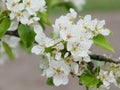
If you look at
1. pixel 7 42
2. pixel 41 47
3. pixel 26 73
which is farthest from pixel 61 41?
pixel 26 73

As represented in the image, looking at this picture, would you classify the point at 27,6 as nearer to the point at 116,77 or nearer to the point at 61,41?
the point at 61,41

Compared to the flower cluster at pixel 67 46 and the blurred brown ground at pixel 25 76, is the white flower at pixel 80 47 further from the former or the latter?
the blurred brown ground at pixel 25 76

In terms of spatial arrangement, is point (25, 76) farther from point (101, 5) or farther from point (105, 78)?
point (105, 78)

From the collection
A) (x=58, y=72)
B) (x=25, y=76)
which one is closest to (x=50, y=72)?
(x=58, y=72)

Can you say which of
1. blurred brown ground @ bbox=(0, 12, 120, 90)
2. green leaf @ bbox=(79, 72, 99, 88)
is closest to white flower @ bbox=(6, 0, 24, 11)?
green leaf @ bbox=(79, 72, 99, 88)

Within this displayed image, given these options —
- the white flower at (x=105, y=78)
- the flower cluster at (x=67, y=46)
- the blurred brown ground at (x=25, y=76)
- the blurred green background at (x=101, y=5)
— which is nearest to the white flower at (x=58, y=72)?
the flower cluster at (x=67, y=46)

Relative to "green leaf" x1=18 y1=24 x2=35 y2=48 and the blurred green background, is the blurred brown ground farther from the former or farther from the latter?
"green leaf" x1=18 y1=24 x2=35 y2=48
